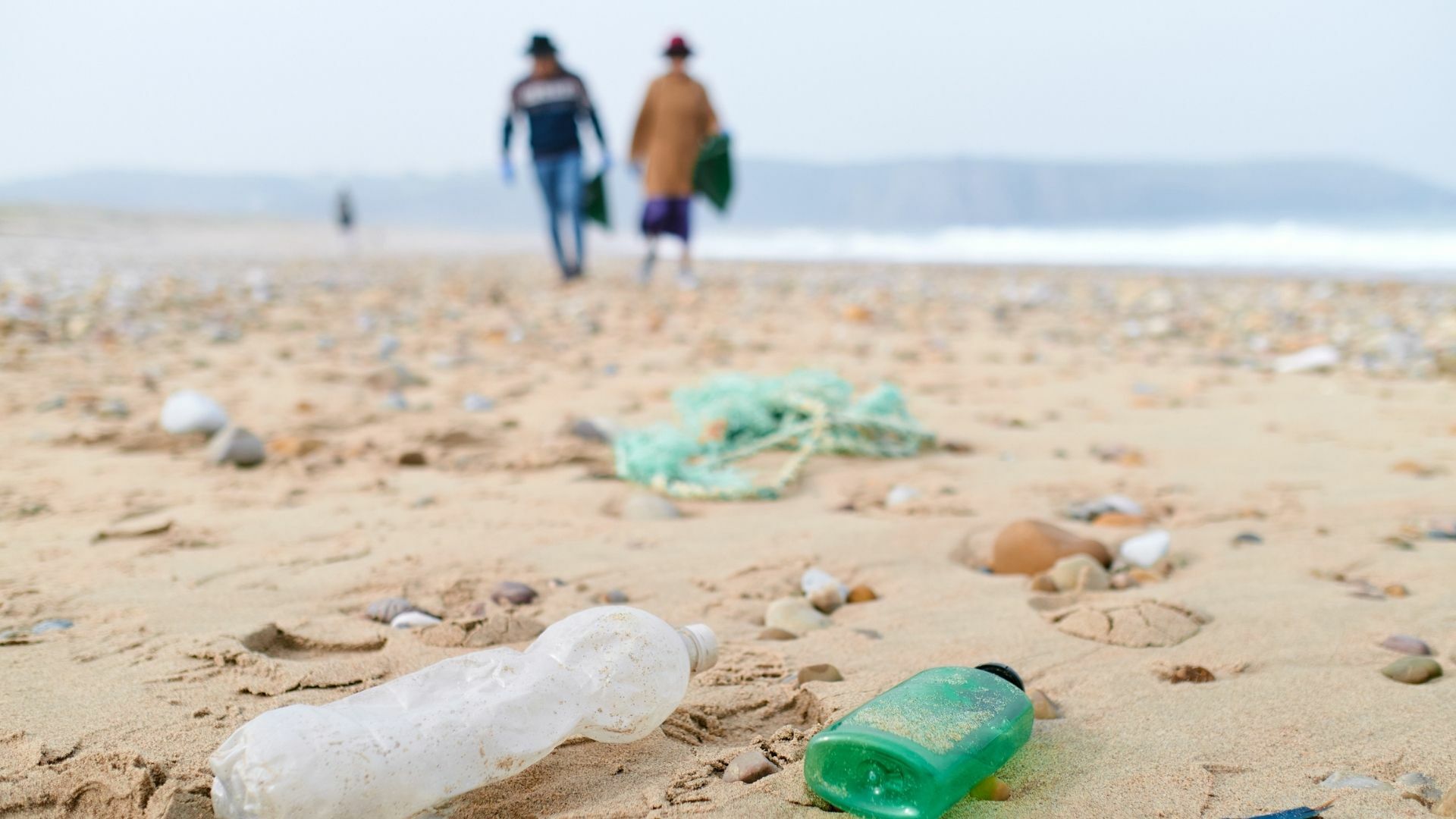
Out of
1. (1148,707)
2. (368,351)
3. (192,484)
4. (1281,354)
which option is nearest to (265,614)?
(192,484)

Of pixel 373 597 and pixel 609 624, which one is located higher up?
pixel 609 624

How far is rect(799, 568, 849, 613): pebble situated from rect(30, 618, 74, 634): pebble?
1209mm

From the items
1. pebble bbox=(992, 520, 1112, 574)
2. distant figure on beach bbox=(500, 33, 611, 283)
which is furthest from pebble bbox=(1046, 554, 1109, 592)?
distant figure on beach bbox=(500, 33, 611, 283)

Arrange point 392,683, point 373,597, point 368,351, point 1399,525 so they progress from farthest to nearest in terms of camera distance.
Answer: point 368,351
point 1399,525
point 373,597
point 392,683

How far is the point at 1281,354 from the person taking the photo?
5.18m

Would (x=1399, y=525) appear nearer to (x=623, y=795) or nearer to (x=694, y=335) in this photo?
(x=623, y=795)

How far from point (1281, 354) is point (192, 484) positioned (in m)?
5.12

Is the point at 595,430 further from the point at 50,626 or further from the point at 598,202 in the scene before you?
the point at 598,202

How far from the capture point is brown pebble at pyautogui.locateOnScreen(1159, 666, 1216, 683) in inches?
55.0

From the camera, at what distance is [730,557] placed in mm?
2035

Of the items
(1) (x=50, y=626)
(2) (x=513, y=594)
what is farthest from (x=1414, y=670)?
(1) (x=50, y=626)

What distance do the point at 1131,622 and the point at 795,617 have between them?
549 mm

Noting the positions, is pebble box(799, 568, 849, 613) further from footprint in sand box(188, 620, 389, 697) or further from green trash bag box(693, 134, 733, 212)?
green trash bag box(693, 134, 733, 212)

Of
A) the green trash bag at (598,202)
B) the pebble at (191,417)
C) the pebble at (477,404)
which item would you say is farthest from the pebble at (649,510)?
the green trash bag at (598,202)
